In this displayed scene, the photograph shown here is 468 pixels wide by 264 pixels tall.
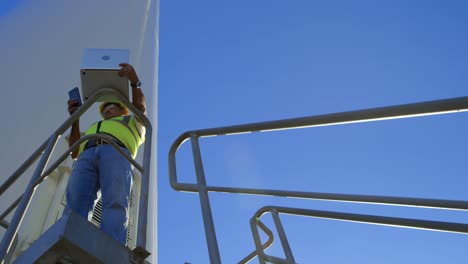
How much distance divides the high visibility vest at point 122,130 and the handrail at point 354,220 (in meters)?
0.59

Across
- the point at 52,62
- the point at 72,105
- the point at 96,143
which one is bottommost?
the point at 96,143

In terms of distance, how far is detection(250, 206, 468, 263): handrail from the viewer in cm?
115

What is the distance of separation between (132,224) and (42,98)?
1135 millimetres

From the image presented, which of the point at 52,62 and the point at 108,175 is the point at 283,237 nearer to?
the point at 108,175

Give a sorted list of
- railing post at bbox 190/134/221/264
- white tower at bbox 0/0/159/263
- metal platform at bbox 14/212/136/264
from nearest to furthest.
→ metal platform at bbox 14/212/136/264 < railing post at bbox 190/134/221/264 < white tower at bbox 0/0/159/263

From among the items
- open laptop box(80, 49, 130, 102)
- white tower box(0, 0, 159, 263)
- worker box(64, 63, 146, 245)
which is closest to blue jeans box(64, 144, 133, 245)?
worker box(64, 63, 146, 245)

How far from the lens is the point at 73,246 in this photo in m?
0.90

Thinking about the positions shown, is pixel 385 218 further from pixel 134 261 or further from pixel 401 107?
pixel 134 261

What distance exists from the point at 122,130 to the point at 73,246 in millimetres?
967

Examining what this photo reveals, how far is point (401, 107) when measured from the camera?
3.08 ft

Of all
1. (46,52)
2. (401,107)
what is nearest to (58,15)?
(46,52)

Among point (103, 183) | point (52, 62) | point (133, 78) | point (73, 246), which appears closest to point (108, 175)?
point (103, 183)

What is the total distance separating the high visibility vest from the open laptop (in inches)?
5.5

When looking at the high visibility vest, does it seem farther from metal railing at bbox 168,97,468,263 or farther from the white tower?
the white tower
